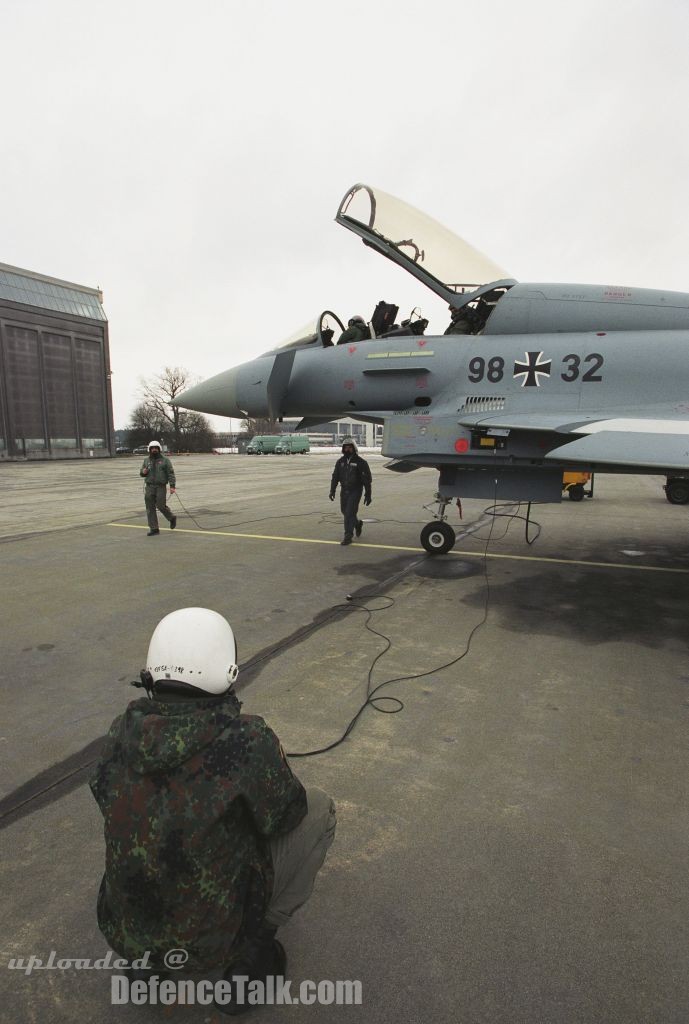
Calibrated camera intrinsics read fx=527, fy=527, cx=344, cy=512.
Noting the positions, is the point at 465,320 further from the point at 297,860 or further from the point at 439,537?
the point at 297,860

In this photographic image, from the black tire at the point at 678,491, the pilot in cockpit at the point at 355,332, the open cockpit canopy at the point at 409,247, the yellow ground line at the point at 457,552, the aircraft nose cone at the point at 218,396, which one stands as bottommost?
the yellow ground line at the point at 457,552

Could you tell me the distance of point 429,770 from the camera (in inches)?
113

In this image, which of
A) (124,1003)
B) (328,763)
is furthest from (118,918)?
(328,763)

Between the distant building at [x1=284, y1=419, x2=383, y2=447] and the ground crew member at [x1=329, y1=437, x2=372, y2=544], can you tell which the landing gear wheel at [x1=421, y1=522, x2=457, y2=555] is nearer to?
the ground crew member at [x1=329, y1=437, x2=372, y2=544]

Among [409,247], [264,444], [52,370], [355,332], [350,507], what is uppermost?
[52,370]

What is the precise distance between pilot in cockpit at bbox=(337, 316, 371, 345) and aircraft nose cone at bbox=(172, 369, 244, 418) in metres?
1.86

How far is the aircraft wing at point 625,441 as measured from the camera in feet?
16.0

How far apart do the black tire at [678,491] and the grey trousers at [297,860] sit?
1436cm

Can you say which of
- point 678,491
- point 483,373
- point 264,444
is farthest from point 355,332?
point 264,444

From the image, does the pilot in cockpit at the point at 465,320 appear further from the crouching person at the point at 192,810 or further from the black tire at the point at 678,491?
the black tire at the point at 678,491

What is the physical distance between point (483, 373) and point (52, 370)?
53.1 meters

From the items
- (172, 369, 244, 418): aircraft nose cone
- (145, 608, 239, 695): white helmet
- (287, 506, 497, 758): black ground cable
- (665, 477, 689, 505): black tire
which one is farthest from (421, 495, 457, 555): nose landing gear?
(665, 477, 689, 505): black tire

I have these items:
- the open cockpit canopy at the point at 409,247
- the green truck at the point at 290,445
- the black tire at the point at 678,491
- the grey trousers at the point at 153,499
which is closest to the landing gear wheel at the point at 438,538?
the open cockpit canopy at the point at 409,247

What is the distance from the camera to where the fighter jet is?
623 cm
